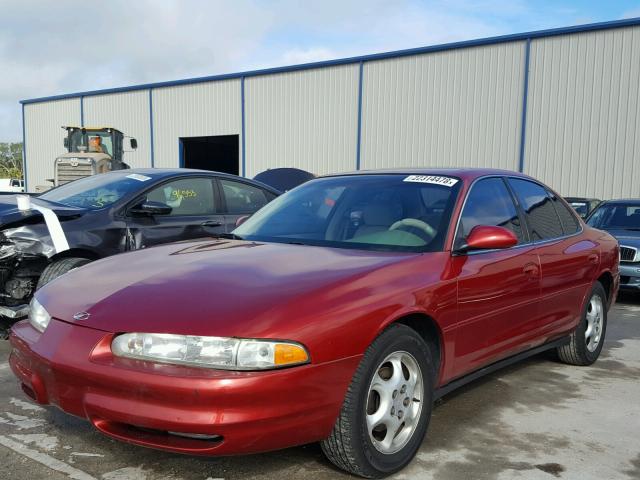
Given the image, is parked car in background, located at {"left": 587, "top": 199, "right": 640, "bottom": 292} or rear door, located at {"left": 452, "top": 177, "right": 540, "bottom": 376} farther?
parked car in background, located at {"left": 587, "top": 199, "right": 640, "bottom": 292}

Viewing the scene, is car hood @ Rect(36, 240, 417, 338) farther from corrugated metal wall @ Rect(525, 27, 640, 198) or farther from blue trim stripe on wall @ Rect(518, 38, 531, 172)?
blue trim stripe on wall @ Rect(518, 38, 531, 172)

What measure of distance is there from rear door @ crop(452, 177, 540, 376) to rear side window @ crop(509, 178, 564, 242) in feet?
0.49

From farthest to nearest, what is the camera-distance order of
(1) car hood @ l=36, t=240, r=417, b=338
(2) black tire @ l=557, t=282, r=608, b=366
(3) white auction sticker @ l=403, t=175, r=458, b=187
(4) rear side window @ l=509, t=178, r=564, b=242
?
(2) black tire @ l=557, t=282, r=608, b=366 < (4) rear side window @ l=509, t=178, r=564, b=242 < (3) white auction sticker @ l=403, t=175, r=458, b=187 < (1) car hood @ l=36, t=240, r=417, b=338

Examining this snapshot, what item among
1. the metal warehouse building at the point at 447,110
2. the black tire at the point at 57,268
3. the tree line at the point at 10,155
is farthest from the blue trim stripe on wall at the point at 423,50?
the tree line at the point at 10,155

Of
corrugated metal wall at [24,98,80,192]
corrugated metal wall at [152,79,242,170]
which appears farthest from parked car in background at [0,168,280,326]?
corrugated metal wall at [24,98,80,192]

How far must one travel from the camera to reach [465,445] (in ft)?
10.2

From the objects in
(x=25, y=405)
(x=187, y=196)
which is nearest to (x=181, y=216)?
(x=187, y=196)

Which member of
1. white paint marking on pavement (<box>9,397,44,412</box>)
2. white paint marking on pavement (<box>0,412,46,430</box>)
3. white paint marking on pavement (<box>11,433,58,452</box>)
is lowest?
white paint marking on pavement (<box>9,397,44,412</box>)

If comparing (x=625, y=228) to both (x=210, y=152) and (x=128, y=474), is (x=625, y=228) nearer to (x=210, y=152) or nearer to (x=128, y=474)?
(x=128, y=474)

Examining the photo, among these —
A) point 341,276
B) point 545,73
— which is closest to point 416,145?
point 545,73

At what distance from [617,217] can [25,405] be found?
27.6 ft

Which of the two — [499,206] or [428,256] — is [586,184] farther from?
[428,256]

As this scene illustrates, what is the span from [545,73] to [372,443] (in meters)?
15.5

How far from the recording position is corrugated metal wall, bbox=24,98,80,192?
2953 centimetres
